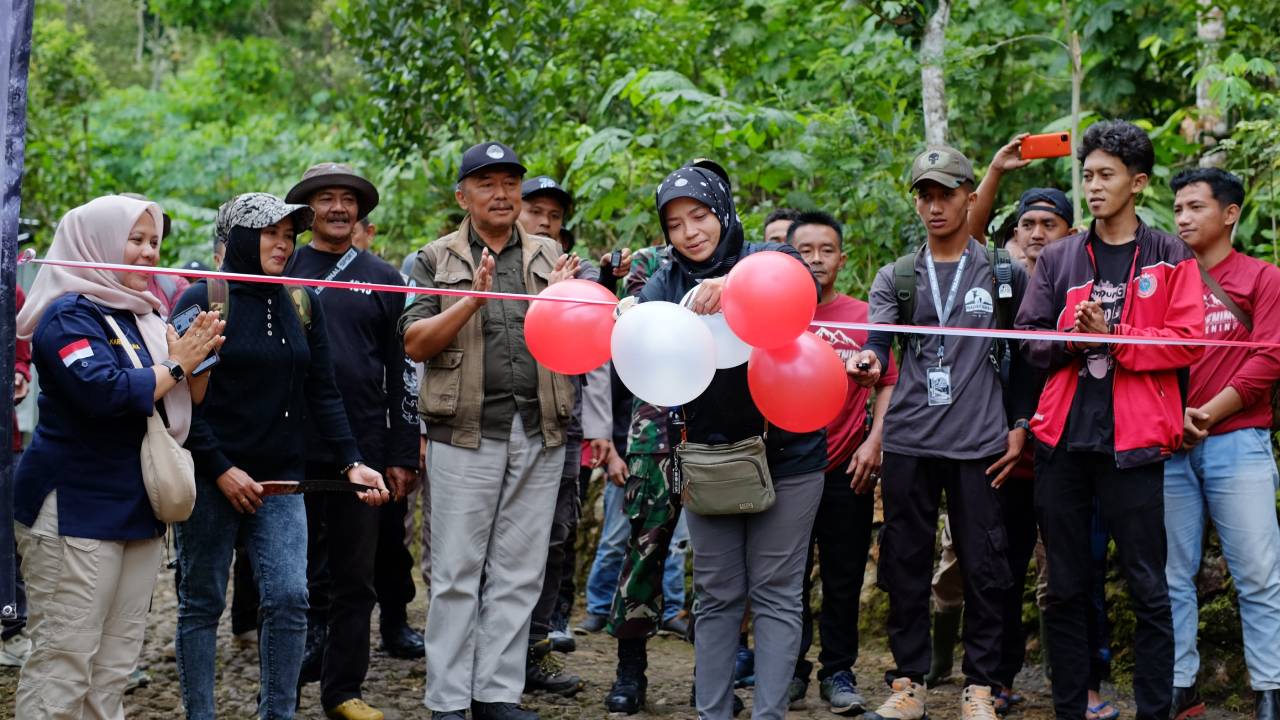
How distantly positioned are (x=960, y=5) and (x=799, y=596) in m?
5.95

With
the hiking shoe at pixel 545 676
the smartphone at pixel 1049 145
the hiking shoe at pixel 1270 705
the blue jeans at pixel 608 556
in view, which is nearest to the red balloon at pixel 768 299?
the smartphone at pixel 1049 145

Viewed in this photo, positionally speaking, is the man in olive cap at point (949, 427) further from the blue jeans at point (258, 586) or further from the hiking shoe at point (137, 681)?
the hiking shoe at point (137, 681)

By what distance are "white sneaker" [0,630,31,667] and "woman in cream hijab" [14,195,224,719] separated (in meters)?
2.51

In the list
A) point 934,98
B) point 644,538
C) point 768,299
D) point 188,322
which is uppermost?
point 934,98

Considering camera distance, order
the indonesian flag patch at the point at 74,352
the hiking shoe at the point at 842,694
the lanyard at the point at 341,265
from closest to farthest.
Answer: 1. the indonesian flag patch at the point at 74,352
2. the hiking shoe at the point at 842,694
3. the lanyard at the point at 341,265

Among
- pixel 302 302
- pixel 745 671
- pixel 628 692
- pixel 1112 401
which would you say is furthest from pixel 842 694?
pixel 302 302

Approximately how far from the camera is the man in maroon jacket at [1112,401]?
4.68 m

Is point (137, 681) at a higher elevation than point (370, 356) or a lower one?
lower

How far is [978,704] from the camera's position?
16.4 feet

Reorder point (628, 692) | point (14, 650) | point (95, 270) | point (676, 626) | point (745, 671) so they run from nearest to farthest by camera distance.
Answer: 1. point (95, 270)
2. point (628, 692)
3. point (745, 671)
4. point (14, 650)
5. point (676, 626)

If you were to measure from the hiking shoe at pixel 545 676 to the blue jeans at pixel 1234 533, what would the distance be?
2702 mm

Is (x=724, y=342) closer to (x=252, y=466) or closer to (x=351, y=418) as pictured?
(x=252, y=466)

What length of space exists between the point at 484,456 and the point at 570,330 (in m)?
0.78

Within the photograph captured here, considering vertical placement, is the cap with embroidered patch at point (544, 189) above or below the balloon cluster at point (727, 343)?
above
